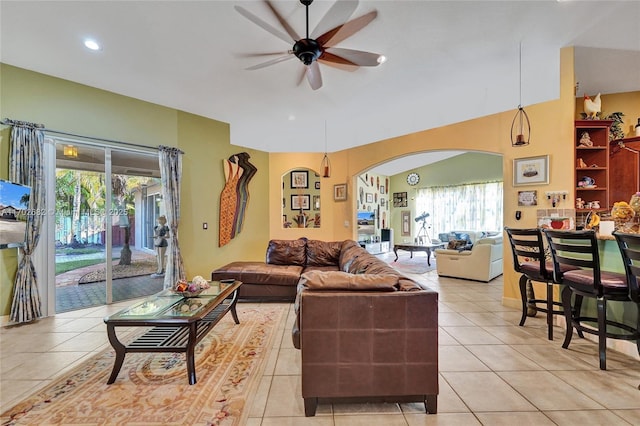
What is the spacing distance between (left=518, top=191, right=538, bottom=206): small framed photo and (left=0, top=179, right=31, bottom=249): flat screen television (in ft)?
20.3

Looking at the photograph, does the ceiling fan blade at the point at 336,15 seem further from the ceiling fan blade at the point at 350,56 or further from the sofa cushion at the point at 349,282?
the sofa cushion at the point at 349,282

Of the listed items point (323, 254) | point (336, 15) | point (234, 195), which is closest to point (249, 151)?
point (234, 195)

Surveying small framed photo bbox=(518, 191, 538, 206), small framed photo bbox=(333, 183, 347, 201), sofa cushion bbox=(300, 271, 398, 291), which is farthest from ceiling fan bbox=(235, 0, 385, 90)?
small framed photo bbox=(333, 183, 347, 201)

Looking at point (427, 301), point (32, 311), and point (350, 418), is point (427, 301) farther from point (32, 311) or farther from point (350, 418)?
point (32, 311)

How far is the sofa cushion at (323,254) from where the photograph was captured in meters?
4.36

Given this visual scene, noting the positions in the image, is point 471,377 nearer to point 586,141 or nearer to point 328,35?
point 328,35

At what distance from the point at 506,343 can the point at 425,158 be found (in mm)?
7618

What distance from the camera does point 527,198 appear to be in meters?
3.61

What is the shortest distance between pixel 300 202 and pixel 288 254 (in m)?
3.00

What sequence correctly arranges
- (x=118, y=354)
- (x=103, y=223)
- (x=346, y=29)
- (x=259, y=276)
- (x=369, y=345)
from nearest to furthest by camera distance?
(x=369, y=345)
(x=118, y=354)
(x=346, y=29)
(x=259, y=276)
(x=103, y=223)

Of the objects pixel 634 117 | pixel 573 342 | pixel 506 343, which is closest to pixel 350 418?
pixel 506 343

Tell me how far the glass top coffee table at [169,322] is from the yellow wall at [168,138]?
2.18m

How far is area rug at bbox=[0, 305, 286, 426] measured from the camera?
168 centimetres

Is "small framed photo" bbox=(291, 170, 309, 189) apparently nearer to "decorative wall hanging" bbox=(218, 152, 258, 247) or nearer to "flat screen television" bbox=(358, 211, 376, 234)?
"decorative wall hanging" bbox=(218, 152, 258, 247)
